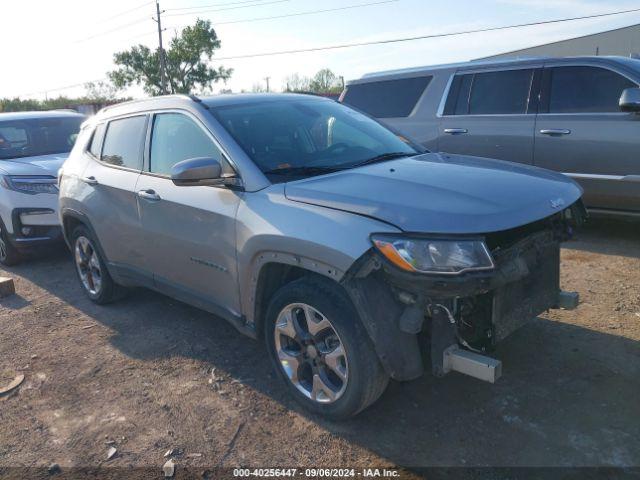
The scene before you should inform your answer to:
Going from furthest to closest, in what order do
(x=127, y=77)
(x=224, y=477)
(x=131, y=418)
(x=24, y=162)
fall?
1. (x=127, y=77)
2. (x=24, y=162)
3. (x=131, y=418)
4. (x=224, y=477)

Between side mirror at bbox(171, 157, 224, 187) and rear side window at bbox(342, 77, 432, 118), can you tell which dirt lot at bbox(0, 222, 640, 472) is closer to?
side mirror at bbox(171, 157, 224, 187)

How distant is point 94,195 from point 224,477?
2918 millimetres

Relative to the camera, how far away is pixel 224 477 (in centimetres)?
286

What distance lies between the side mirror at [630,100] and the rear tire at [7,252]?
6.79 meters

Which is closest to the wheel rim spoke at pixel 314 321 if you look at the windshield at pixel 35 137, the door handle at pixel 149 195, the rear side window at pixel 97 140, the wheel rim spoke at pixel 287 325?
the wheel rim spoke at pixel 287 325

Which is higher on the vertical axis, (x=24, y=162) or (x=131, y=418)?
(x=24, y=162)

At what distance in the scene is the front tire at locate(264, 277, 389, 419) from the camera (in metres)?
2.90

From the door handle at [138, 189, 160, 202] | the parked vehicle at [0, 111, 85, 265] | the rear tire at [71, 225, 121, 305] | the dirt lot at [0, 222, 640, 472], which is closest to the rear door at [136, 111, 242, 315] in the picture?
the door handle at [138, 189, 160, 202]

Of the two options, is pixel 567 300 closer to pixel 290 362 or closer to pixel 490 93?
pixel 290 362

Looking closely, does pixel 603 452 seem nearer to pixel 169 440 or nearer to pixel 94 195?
pixel 169 440

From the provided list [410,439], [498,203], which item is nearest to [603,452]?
[410,439]

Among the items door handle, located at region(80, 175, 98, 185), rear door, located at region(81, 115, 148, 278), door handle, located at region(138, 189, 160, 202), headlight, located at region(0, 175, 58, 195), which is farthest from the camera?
headlight, located at region(0, 175, 58, 195)

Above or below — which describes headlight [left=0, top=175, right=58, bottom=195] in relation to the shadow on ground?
above

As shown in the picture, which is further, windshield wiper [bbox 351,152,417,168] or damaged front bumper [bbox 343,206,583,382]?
windshield wiper [bbox 351,152,417,168]
